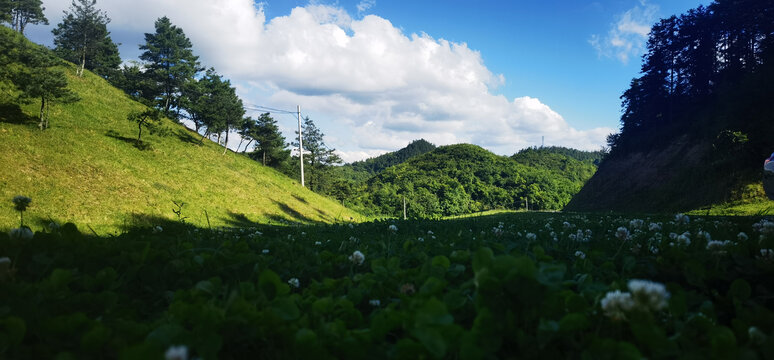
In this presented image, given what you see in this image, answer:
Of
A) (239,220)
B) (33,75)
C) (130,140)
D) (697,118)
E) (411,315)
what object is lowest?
(239,220)

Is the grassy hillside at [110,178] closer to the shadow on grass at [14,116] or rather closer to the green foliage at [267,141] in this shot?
the shadow on grass at [14,116]

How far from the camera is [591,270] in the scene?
182cm

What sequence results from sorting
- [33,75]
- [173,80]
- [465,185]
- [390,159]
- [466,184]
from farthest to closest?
1. [390,159]
2. [466,184]
3. [465,185]
4. [173,80]
5. [33,75]

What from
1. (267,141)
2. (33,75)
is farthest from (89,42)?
(33,75)

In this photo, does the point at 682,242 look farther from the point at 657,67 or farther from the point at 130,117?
the point at 657,67

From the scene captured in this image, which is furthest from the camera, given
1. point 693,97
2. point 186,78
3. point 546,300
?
point 186,78

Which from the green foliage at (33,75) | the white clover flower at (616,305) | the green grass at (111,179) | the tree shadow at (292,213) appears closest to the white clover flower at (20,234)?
the white clover flower at (616,305)

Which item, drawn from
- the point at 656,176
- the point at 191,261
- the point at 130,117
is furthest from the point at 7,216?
the point at 656,176

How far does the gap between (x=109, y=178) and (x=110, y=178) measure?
0.05 meters

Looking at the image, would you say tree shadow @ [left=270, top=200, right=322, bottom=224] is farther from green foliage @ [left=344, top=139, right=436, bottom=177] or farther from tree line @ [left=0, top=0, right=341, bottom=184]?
green foliage @ [left=344, top=139, right=436, bottom=177]

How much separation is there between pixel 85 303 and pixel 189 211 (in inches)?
743

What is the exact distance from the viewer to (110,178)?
1720 centimetres

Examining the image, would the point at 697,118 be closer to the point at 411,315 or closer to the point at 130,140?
the point at 411,315

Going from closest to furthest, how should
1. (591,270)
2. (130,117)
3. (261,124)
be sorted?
(591,270) → (130,117) → (261,124)
